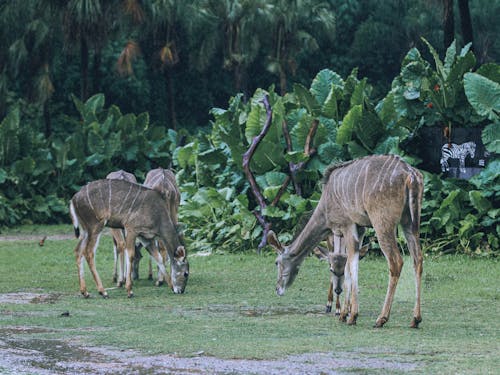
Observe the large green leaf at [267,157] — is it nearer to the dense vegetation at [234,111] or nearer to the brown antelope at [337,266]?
the dense vegetation at [234,111]

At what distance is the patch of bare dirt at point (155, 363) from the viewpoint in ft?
26.9

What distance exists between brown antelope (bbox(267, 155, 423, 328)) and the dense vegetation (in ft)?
19.3

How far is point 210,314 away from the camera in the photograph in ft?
38.3

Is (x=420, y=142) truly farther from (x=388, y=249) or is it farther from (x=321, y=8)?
(x=321, y=8)

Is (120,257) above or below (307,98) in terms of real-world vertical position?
below

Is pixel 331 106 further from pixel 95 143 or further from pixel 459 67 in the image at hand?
pixel 95 143

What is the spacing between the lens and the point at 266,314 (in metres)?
11.6

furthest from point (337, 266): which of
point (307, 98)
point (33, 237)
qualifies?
point (33, 237)

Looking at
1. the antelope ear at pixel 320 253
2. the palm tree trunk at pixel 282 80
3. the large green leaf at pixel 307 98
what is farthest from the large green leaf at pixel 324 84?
the palm tree trunk at pixel 282 80

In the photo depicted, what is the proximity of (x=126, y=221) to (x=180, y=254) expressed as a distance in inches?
32.2

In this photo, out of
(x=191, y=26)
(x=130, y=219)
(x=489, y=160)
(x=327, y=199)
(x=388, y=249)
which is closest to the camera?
(x=388, y=249)

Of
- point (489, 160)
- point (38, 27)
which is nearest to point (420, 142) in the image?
point (489, 160)

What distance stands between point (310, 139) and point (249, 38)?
27559mm

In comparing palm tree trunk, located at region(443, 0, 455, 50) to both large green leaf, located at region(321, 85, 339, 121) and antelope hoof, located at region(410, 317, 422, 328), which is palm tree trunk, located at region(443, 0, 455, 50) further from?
antelope hoof, located at region(410, 317, 422, 328)
